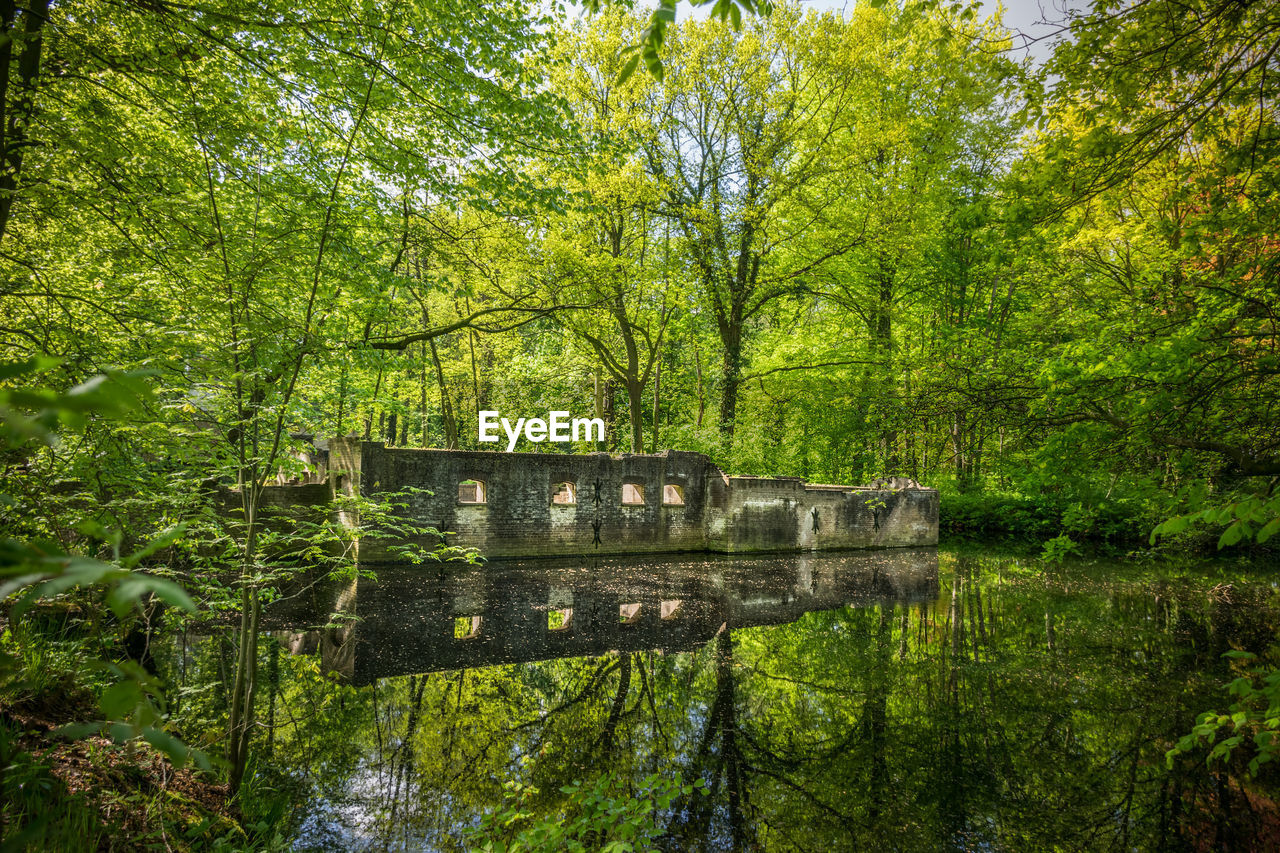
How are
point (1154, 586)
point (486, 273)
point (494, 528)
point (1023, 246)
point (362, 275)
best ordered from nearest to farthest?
point (1023, 246) < point (362, 275) < point (486, 273) < point (1154, 586) < point (494, 528)

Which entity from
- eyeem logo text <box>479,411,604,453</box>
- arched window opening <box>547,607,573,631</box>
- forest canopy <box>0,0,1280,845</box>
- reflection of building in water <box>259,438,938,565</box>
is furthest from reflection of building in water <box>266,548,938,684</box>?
eyeem logo text <box>479,411,604,453</box>

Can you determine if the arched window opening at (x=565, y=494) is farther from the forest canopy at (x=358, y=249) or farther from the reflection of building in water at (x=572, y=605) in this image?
the forest canopy at (x=358, y=249)

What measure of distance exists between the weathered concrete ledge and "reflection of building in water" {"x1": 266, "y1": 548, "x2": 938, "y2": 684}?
2.90 ft

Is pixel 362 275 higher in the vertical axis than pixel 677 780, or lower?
higher

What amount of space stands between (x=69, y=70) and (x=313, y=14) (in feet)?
6.42

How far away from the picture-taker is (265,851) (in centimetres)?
307

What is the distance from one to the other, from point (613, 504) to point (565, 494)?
162 cm

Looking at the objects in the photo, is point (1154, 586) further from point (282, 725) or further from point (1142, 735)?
point (282, 725)

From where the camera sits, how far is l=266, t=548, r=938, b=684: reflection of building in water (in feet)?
22.5

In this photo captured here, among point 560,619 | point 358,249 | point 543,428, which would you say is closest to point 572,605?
point 560,619

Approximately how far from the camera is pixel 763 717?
17.4 ft

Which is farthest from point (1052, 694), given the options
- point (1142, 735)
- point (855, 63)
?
point (855, 63)

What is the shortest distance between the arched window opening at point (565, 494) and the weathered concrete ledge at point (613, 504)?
0.05 meters

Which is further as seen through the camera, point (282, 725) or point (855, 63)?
point (855, 63)
